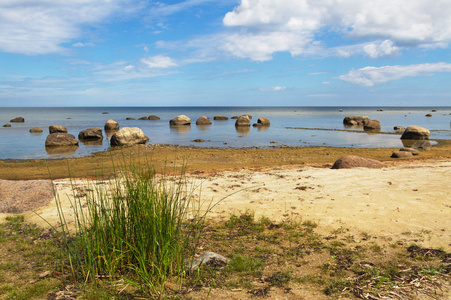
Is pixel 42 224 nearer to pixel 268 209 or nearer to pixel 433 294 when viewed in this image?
pixel 268 209

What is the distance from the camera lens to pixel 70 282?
3.55 m

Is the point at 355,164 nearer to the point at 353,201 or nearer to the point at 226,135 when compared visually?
the point at 353,201

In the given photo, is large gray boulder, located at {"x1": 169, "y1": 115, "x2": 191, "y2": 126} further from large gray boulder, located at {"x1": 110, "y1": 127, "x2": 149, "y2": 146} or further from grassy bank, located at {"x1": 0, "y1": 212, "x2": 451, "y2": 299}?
grassy bank, located at {"x1": 0, "y1": 212, "x2": 451, "y2": 299}

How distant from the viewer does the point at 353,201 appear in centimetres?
644

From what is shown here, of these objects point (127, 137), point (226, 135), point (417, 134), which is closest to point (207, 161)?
point (127, 137)

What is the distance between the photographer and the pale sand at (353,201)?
507cm

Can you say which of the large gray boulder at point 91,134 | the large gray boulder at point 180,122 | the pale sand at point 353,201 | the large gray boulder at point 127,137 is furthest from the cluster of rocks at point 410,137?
the large gray boulder at point 180,122

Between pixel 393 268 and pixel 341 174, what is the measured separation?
5718mm

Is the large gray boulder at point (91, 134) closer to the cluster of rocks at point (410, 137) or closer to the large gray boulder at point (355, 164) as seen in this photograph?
the large gray boulder at point (355, 164)

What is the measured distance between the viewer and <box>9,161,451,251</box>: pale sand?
507 centimetres

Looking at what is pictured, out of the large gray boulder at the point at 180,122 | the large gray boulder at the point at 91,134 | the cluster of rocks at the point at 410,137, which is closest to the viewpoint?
the cluster of rocks at the point at 410,137

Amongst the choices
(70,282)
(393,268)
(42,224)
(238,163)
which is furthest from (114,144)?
(393,268)

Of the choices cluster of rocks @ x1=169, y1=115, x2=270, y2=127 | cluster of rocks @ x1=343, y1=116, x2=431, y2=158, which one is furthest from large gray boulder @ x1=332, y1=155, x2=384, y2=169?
cluster of rocks @ x1=169, y1=115, x2=270, y2=127

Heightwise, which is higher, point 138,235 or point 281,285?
point 138,235
